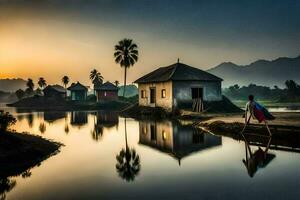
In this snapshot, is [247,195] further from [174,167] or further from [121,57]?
[121,57]

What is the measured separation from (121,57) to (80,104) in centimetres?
1802

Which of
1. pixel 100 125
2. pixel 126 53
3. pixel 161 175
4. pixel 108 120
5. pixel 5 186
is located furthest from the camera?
pixel 126 53

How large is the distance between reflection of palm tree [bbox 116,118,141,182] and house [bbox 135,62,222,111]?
21.2m

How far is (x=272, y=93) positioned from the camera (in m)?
107

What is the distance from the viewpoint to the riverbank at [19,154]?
1220cm

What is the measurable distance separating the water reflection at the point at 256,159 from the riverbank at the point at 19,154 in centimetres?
902

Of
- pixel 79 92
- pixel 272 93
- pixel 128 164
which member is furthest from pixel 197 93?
pixel 272 93

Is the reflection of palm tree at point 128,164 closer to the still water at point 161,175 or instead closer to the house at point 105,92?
the still water at point 161,175

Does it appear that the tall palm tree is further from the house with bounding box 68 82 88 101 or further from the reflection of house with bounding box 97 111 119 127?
the reflection of house with bounding box 97 111 119 127

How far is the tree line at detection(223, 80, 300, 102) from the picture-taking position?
8250cm

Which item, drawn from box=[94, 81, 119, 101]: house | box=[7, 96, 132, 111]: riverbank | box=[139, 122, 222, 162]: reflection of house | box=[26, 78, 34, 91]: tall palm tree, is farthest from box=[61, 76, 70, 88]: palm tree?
box=[139, 122, 222, 162]: reflection of house

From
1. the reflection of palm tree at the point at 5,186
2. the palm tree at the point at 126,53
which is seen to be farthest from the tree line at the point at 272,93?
the reflection of palm tree at the point at 5,186

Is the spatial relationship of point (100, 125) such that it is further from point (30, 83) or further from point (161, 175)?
point (30, 83)

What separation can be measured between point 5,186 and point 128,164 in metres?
5.05
